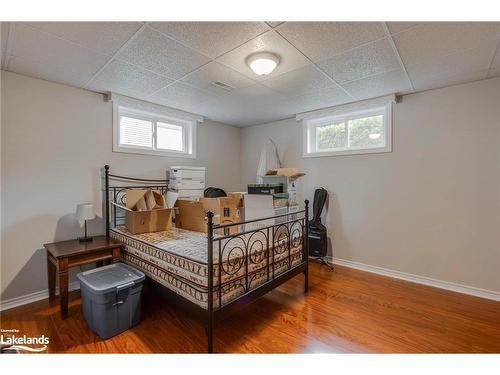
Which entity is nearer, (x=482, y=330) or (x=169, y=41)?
(x=169, y=41)

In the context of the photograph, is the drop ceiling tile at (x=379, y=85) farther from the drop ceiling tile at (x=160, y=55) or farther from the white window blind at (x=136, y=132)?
the white window blind at (x=136, y=132)

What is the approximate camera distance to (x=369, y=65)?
7.30 feet

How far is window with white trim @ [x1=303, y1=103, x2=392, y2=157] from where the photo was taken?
321 cm

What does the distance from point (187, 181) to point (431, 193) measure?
125 inches

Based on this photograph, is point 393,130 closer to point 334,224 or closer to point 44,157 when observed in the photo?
point 334,224

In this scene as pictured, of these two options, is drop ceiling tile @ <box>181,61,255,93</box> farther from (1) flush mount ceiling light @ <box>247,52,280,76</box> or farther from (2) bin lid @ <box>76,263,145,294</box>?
(2) bin lid @ <box>76,263,145,294</box>

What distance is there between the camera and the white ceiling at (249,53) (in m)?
1.67

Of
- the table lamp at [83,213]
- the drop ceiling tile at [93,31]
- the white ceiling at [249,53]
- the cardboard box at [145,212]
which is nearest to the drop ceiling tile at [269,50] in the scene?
the white ceiling at [249,53]

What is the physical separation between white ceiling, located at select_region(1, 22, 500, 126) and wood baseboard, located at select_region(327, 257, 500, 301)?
7.49ft

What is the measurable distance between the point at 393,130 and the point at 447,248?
61.3 inches

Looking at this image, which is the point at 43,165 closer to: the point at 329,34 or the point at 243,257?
the point at 243,257

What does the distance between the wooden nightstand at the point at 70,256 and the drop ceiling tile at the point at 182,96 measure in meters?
1.86
